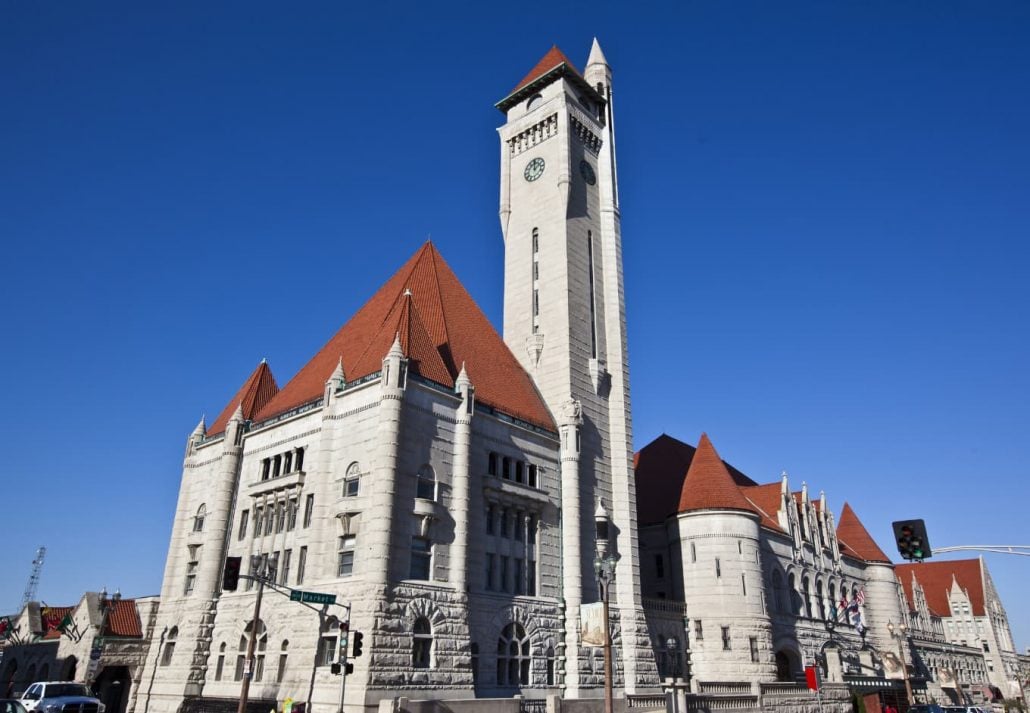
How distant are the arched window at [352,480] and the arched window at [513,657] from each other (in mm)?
8943

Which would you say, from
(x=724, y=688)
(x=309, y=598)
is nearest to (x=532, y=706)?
(x=724, y=688)

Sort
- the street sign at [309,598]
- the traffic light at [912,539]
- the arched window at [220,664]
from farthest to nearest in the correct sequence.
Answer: the arched window at [220,664], the street sign at [309,598], the traffic light at [912,539]

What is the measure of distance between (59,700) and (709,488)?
115 feet

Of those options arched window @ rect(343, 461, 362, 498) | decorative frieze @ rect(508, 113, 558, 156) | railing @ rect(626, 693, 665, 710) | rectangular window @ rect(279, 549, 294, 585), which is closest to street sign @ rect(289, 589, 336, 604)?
arched window @ rect(343, 461, 362, 498)

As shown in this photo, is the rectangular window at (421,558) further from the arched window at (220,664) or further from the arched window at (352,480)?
the arched window at (220,664)

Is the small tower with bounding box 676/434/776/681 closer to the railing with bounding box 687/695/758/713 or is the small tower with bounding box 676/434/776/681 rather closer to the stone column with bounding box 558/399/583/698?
the railing with bounding box 687/695/758/713

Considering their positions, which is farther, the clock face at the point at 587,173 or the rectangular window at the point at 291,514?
the clock face at the point at 587,173

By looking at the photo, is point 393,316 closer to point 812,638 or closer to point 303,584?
point 303,584

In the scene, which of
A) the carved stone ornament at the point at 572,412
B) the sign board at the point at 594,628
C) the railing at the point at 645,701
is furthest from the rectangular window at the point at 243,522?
the railing at the point at 645,701

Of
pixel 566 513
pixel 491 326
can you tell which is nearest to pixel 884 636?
pixel 566 513

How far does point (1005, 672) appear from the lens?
9162 centimetres

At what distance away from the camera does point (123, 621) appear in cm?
3731

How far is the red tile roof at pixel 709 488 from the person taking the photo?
4572 cm

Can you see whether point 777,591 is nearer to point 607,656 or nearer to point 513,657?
point 513,657
